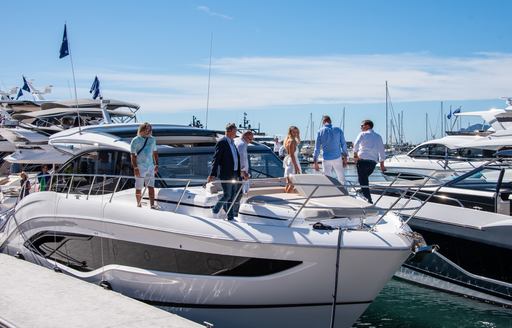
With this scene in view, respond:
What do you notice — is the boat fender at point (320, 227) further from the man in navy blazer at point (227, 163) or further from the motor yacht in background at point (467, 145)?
the motor yacht in background at point (467, 145)

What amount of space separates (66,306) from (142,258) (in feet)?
3.49

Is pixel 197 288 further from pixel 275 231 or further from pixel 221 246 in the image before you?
pixel 275 231

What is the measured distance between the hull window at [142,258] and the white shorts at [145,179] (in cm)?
76

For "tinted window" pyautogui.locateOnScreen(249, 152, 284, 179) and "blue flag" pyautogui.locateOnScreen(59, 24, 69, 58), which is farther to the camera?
"blue flag" pyautogui.locateOnScreen(59, 24, 69, 58)

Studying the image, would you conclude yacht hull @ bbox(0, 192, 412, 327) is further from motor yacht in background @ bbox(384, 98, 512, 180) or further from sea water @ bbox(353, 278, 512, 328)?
motor yacht in background @ bbox(384, 98, 512, 180)

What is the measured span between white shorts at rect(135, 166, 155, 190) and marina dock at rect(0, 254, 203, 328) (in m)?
1.40

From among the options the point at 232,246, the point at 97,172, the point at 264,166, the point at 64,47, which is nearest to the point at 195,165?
the point at 264,166

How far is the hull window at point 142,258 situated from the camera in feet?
21.9

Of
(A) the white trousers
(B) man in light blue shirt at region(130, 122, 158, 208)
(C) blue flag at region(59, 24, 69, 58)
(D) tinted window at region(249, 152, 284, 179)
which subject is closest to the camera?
(B) man in light blue shirt at region(130, 122, 158, 208)

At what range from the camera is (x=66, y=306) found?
6801mm

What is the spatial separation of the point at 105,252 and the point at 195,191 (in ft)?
4.69

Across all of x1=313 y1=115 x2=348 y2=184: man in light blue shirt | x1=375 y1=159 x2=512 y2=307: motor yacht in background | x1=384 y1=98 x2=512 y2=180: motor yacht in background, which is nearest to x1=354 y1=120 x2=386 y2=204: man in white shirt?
x1=313 y1=115 x2=348 y2=184: man in light blue shirt

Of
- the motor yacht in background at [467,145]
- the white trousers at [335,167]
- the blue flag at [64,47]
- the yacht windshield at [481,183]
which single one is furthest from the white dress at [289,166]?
the motor yacht in background at [467,145]

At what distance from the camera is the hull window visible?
6.67 metres
